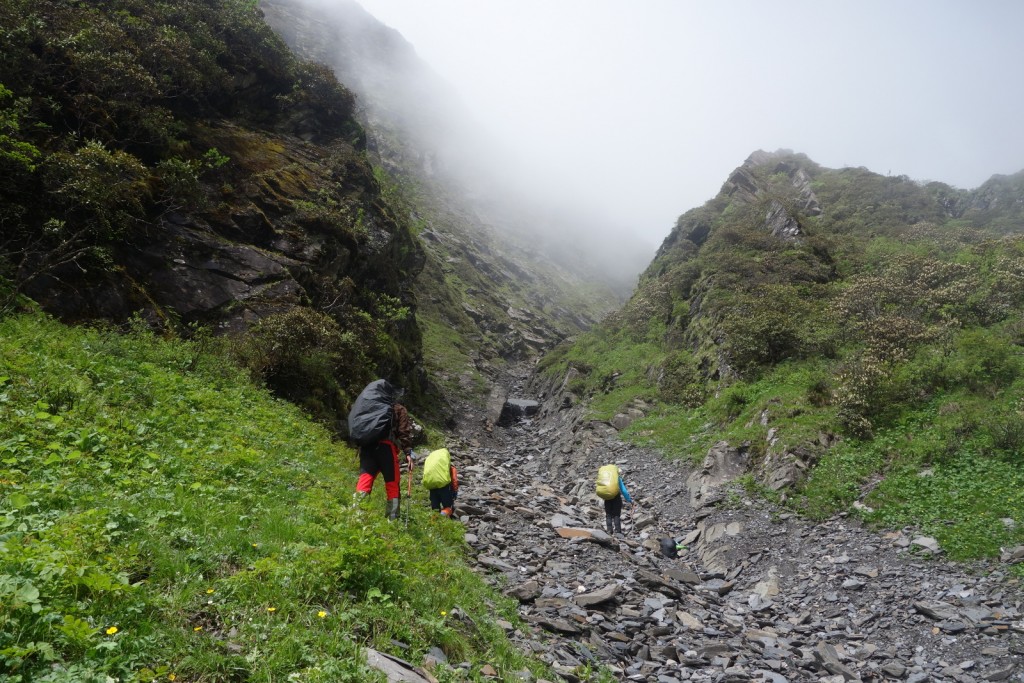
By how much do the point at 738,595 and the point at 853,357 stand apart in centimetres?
1160

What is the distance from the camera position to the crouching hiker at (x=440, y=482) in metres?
11.2

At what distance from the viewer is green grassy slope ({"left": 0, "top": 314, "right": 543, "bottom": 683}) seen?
351cm

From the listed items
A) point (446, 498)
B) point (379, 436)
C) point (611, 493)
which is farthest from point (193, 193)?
point (611, 493)

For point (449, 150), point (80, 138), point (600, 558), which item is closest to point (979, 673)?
point (600, 558)

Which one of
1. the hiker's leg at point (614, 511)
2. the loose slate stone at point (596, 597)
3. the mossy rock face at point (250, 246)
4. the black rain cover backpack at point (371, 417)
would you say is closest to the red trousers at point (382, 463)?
the black rain cover backpack at point (371, 417)

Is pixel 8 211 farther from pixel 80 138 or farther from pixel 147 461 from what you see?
pixel 147 461

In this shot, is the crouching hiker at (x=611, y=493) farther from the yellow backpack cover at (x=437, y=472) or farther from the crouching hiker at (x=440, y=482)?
the yellow backpack cover at (x=437, y=472)

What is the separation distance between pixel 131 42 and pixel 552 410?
28.1 meters

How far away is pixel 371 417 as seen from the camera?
362 inches

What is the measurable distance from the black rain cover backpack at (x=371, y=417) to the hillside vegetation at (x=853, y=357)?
1106 cm

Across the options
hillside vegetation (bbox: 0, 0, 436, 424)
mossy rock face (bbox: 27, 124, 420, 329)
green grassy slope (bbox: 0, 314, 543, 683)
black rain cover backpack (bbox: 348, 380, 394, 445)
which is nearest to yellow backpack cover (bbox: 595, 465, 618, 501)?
green grassy slope (bbox: 0, 314, 543, 683)

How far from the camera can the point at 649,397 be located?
2767 centimetres

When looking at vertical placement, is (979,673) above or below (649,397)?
above

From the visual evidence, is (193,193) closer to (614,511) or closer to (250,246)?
(250,246)
